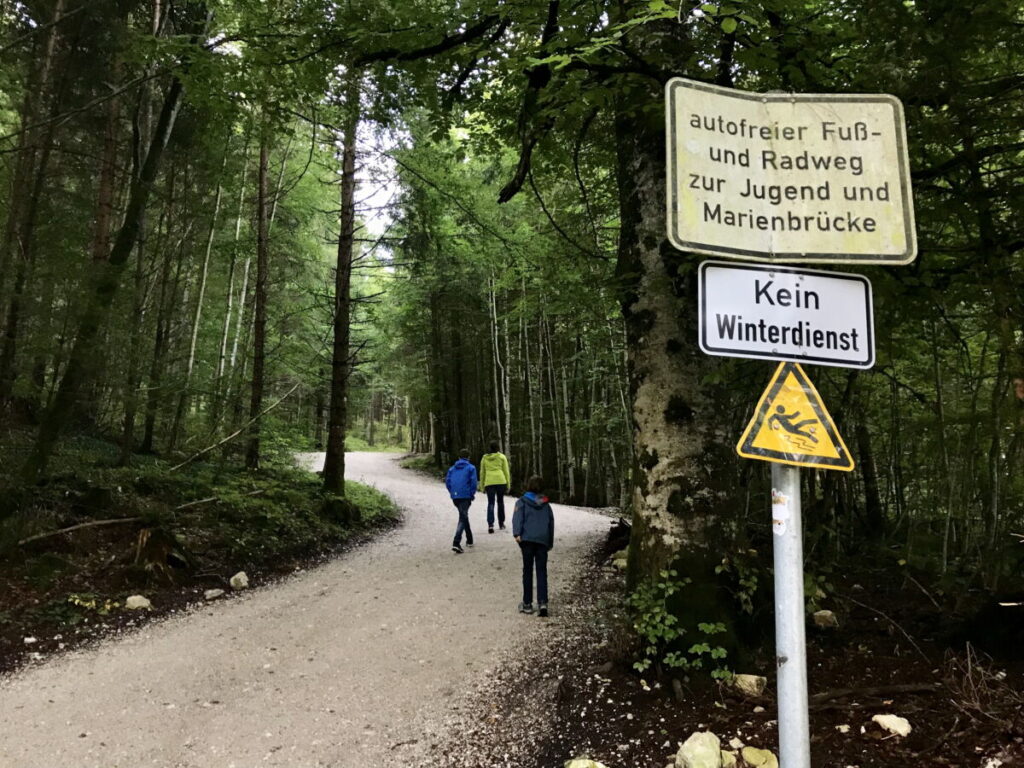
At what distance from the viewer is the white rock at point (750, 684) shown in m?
3.78

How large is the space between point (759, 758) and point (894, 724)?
2.44 ft

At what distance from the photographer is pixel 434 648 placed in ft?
17.8

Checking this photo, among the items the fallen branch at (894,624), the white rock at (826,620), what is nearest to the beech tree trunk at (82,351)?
the white rock at (826,620)

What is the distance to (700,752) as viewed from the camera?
3.11 metres

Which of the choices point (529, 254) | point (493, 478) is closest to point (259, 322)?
point (493, 478)

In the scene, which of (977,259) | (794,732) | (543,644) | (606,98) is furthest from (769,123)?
(543,644)

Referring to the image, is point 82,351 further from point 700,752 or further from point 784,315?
point 784,315

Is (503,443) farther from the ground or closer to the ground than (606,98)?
closer to the ground

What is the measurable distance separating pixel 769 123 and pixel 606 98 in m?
2.14

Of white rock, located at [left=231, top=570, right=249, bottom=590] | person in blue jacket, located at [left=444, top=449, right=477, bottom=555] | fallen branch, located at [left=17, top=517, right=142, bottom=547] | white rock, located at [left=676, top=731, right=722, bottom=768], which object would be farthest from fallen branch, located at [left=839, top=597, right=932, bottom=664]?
fallen branch, located at [left=17, top=517, right=142, bottom=547]

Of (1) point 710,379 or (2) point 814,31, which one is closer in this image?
(1) point 710,379

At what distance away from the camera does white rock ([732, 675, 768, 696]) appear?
12.4ft

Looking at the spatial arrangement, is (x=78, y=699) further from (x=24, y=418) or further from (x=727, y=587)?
(x=24, y=418)

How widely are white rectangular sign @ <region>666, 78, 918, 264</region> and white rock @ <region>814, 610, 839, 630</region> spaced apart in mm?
3724
